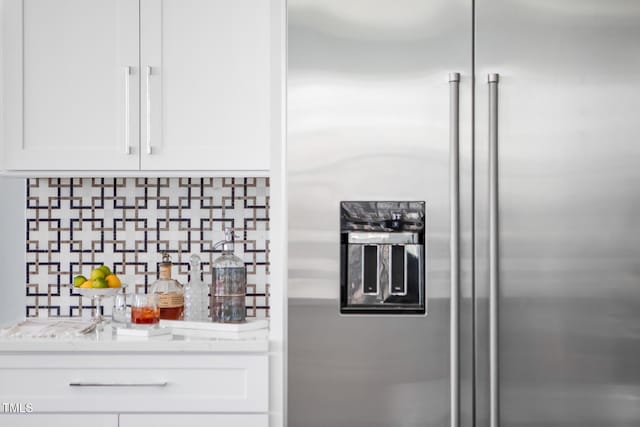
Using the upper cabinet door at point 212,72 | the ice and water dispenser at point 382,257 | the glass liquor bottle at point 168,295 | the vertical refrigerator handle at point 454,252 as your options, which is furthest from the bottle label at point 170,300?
the vertical refrigerator handle at point 454,252

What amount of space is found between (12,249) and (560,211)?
1962 mm

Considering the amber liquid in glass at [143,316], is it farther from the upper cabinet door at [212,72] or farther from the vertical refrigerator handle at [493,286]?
the vertical refrigerator handle at [493,286]

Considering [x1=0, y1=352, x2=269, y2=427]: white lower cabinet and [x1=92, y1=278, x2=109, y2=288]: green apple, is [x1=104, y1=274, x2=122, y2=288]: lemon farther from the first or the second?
[x1=0, y1=352, x2=269, y2=427]: white lower cabinet

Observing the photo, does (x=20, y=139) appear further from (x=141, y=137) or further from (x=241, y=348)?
(x=241, y=348)

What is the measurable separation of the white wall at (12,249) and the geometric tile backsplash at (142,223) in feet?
0.09

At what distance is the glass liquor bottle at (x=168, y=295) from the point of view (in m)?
2.36

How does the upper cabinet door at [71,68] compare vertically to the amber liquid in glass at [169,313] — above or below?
above

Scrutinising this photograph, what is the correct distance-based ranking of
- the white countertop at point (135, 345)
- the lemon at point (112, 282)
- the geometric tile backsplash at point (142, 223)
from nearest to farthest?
the white countertop at point (135, 345) < the lemon at point (112, 282) < the geometric tile backsplash at point (142, 223)

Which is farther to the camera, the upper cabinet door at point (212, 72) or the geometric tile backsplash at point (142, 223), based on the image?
the geometric tile backsplash at point (142, 223)

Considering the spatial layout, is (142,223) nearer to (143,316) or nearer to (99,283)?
(99,283)

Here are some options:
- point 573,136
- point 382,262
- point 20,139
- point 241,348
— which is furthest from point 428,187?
point 20,139

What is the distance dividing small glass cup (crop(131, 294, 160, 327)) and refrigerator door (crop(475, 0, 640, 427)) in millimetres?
1009

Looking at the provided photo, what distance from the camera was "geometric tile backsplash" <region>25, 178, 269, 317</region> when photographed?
2.71m

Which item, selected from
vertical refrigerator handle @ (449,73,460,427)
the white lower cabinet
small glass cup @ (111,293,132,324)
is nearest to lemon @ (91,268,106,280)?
small glass cup @ (111,293,132,324)
